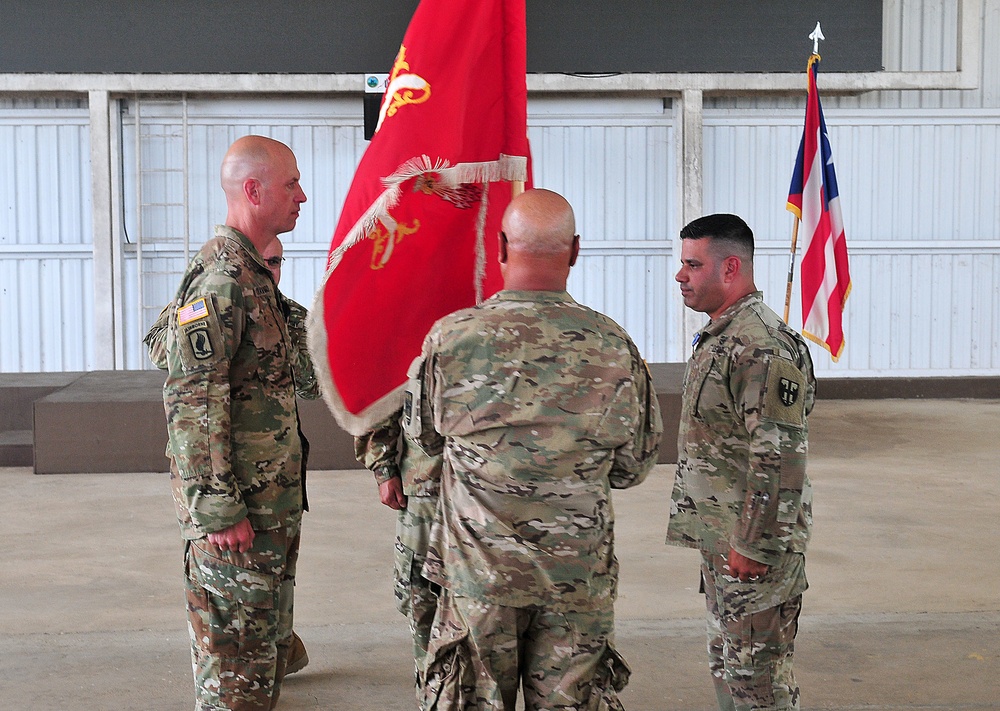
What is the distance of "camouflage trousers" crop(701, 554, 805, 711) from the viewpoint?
2.50 metres

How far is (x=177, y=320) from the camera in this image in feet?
8.29

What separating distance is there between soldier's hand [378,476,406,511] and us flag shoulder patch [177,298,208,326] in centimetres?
68

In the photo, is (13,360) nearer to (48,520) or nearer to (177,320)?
(48,520)

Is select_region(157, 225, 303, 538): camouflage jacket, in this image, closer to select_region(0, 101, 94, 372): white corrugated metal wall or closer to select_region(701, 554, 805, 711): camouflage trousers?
select_region(701, 554, 805, 711): camouflage trousers

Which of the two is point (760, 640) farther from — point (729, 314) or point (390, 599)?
point (390, 599)

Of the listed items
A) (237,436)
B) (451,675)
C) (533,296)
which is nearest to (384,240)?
(237,436)

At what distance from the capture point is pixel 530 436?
2012 millimetres

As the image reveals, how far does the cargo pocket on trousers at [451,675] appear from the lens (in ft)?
6.75

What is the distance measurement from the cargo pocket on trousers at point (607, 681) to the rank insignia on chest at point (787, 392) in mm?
743

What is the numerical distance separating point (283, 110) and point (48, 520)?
5.96 m

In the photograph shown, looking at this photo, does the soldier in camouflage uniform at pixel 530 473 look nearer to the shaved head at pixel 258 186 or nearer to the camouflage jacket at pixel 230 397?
the camouflage jacket at pixel 230 397

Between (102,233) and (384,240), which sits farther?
(102,233)

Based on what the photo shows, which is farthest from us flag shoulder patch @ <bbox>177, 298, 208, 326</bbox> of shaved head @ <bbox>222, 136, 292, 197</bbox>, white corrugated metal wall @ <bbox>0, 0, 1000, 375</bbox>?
white corrugated metal wall @ <bbox>0, 0, 1000, 375</bbox>

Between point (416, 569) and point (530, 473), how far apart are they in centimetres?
90
